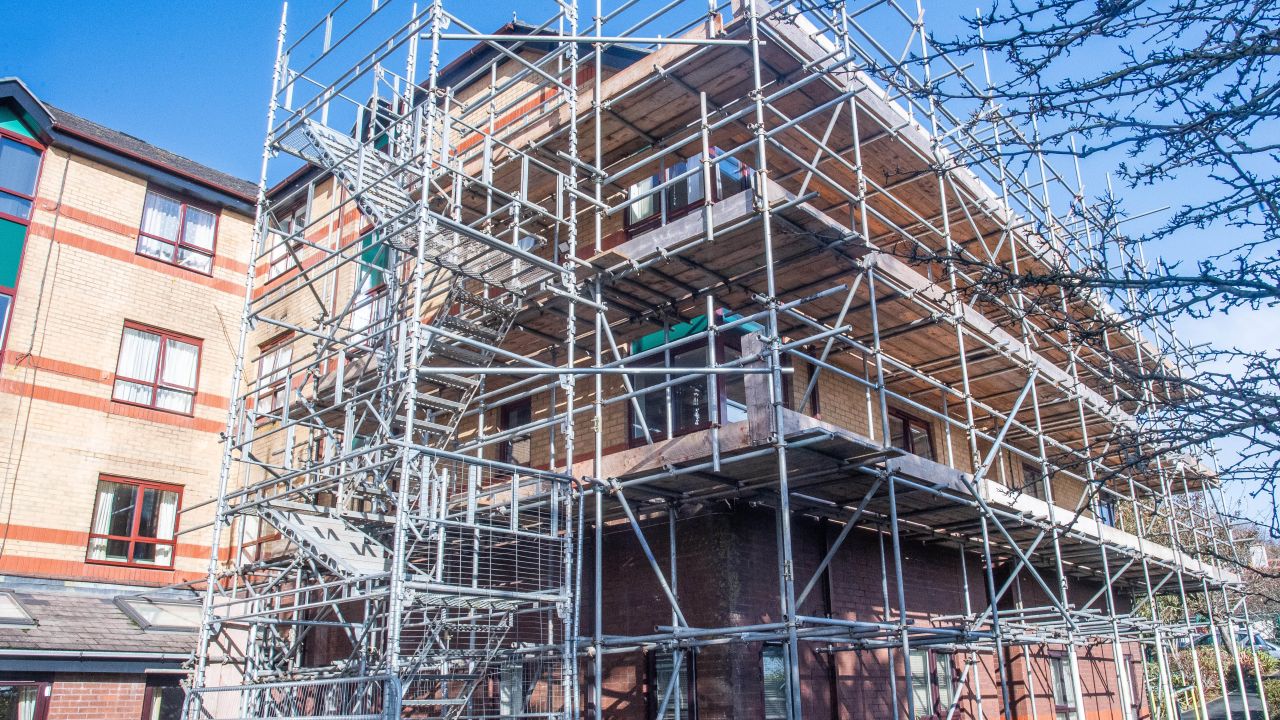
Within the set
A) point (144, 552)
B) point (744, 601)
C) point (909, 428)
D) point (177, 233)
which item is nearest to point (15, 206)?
point (177, 233)

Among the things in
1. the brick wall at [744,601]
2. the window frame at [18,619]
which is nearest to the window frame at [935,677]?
the brick wall at [744,601]

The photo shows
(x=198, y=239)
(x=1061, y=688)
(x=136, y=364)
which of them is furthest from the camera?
(x=198, y=239)

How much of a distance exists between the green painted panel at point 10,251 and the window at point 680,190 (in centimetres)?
1230

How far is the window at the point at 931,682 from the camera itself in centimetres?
1370

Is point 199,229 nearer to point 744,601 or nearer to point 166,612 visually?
point 166,612

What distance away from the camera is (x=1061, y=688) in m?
17.8

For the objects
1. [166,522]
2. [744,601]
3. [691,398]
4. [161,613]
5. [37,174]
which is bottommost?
[744,601]

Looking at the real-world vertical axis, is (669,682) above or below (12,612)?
below

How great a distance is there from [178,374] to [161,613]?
5.41 m

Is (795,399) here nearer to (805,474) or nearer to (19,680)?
(805,474)

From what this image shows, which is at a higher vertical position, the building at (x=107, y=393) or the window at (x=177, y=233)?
the window at (x=177, y=233)

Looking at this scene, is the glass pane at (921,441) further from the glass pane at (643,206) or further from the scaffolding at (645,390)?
the glass pane at (643,206)

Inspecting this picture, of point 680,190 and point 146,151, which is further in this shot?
point 146,151

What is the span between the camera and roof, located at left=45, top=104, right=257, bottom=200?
20219 mm
